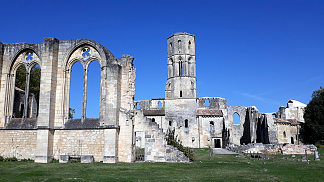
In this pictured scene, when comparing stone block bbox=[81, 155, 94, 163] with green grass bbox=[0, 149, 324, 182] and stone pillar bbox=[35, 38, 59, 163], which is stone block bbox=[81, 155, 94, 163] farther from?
green grass bbox=[0, 149, 324, 182]

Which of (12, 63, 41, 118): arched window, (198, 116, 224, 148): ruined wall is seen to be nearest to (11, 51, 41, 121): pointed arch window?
(12, 63, 41, 118): arched window

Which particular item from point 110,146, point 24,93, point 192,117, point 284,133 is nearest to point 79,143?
point 110,146

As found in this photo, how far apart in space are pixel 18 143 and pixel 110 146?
19.2 feet

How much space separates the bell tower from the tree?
653 inches

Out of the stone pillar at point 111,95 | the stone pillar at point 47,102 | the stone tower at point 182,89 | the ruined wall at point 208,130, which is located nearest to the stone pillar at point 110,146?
the stone pillar at point 111,95

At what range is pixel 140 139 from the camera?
3956 centimetres

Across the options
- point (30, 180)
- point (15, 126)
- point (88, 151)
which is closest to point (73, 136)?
point (88, 151)

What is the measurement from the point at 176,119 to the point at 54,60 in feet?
90.5

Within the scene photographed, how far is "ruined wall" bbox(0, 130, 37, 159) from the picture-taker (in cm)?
1783

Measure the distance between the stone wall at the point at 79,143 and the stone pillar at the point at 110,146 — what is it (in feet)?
1.35

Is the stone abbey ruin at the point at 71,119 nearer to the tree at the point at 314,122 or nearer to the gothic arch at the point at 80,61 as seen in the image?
the gothic arch at the point at 80,61

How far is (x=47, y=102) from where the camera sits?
17469mm

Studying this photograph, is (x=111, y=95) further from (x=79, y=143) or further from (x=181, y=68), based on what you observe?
(x=181, y=68)

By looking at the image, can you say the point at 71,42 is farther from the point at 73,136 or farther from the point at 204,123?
the point at 204,123
